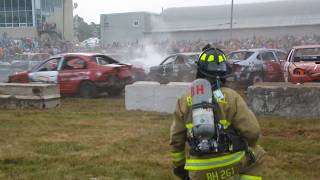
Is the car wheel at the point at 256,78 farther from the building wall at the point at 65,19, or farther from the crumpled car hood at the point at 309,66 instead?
the building wall at the point at 65,19

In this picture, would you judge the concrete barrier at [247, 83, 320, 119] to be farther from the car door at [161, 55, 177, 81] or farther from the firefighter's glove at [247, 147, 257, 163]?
the car door at [161, 55, 177, 81]

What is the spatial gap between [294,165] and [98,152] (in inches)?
110

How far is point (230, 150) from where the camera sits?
3.49 meters

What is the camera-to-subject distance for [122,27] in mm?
53969

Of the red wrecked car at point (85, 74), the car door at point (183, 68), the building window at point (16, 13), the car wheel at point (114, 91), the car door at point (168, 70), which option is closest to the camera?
the red wrecked car at point (85, 74)

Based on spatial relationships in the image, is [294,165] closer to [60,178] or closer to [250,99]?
[60,178]

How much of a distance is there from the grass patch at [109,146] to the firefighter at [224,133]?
8.96 ft

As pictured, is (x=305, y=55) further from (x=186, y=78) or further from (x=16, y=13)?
(x=16, y=13)

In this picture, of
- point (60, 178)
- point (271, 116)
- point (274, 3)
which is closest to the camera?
point (60, 178)

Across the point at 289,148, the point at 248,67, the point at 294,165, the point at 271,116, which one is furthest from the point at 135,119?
the point at 248,67

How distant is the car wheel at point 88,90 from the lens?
48.5 feet

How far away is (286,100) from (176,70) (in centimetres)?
805

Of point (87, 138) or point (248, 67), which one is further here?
point (248, 67)

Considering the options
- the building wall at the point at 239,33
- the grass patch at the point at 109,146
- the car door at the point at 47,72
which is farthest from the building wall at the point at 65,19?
the grass patch at the point at 109,146
